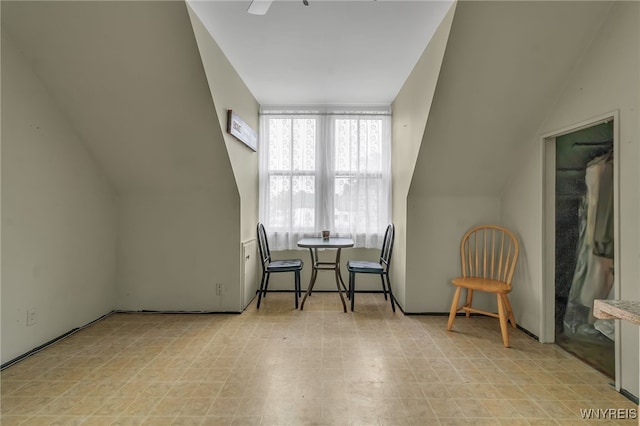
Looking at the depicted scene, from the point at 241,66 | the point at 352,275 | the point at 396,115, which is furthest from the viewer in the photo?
the point at 396,115

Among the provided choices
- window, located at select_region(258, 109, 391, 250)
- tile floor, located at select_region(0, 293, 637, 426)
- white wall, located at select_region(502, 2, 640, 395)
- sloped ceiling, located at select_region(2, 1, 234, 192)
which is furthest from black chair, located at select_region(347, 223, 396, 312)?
white wall, located at select_region(502, 2, 640, 395)

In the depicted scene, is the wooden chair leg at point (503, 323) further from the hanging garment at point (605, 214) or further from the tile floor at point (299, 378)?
the hanging garment at point (605, 214)

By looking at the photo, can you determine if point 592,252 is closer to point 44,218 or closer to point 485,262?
point 485,262

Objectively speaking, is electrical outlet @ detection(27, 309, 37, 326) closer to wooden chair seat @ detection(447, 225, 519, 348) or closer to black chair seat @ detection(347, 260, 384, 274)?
black chair seat @ detection(347, 260, 384, 274)

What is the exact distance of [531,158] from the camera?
2.54m

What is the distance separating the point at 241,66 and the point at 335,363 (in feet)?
9.03

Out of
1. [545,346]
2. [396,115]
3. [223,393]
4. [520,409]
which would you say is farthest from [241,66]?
[545,346]

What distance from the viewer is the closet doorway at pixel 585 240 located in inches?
78.2

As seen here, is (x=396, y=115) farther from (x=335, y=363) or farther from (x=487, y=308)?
(x=335, y=363)

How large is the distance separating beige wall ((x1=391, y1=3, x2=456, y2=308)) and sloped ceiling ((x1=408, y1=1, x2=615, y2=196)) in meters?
0.09

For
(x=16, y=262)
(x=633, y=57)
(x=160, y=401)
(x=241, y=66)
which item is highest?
(x=241, y=66)

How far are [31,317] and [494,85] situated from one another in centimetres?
391

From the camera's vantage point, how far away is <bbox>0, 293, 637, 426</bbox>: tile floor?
155 centimetres

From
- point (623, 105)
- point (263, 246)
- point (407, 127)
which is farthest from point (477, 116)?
point (263, 246)
